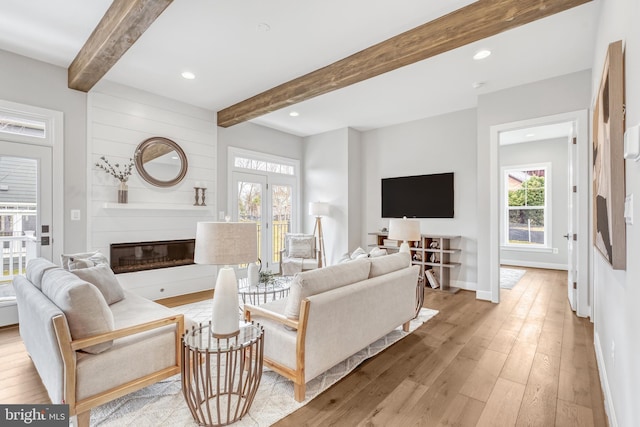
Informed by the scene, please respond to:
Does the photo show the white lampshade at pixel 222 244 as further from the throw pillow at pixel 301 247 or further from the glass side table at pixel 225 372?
the throw pillow at pixel 301 247

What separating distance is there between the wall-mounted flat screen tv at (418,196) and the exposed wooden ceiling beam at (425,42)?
2.65 meters

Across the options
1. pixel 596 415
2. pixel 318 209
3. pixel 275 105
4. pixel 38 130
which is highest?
pixel 275 105

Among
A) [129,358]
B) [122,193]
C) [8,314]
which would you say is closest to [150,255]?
[122,193]

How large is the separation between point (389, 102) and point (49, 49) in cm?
422

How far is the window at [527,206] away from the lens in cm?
668

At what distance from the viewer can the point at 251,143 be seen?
5.70m

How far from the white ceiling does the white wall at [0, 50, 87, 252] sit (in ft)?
0.50

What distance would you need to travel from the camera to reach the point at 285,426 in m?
1.76

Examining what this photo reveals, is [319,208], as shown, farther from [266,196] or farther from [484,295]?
[484,295]

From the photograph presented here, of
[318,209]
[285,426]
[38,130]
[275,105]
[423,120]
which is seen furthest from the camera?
[318,209]

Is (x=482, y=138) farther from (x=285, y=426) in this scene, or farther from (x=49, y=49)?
(x=49, y=49)

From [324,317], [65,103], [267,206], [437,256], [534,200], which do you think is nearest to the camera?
[324,317]

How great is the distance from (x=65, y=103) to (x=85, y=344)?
335 centimetres

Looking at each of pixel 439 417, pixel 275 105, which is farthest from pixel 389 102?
pixel 439 417
